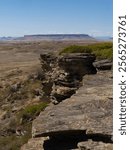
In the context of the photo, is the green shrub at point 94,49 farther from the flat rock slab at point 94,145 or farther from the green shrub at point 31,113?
the flat rock slab at point 94,145

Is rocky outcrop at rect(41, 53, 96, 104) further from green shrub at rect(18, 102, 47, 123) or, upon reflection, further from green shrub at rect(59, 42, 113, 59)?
green shrub at rect(18, 102, 47, 123)

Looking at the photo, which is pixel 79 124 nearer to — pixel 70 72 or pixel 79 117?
pixel 79 117

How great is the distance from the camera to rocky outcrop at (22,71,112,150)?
12.2m

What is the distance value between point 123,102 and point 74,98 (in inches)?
388

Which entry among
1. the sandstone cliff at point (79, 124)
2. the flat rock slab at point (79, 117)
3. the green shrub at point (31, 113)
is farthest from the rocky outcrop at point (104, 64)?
the green shrub at point (31, 113)

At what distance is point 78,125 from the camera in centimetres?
1313

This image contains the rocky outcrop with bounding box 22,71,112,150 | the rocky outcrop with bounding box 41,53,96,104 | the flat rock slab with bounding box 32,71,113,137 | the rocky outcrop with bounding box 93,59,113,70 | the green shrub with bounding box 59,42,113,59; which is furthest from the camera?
the green shrub with bounding box 59,42,113,59

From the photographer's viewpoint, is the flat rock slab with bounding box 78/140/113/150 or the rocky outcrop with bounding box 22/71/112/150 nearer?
the flat rock slab with bounding box 78/140/113/150

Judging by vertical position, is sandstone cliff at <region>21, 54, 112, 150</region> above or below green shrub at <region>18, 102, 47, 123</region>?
above

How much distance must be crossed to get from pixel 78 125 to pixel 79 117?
22.8 inches

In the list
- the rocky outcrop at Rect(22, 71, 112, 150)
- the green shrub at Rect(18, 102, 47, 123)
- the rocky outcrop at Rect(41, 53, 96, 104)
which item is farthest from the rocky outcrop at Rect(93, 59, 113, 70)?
the rocky outcrop at Rect(22, 71, 112, 150)

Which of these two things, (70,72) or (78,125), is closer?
(78,125)

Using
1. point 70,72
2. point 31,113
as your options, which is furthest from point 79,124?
point 31,113

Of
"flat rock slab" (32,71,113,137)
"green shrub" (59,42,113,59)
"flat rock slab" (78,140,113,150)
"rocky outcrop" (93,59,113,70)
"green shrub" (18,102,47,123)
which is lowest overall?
"green shrub" (18,102,47,123)
